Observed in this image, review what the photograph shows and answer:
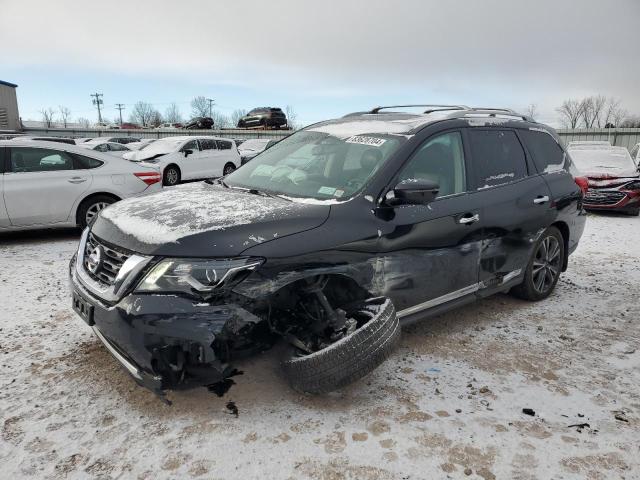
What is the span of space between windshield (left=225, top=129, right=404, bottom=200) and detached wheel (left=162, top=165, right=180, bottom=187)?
11.4 meters

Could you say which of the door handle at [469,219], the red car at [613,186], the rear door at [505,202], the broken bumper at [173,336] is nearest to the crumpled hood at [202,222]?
the broken bumper at [173,336]

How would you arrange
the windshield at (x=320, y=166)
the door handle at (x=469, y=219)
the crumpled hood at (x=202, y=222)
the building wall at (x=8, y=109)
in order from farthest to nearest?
the building wall at (x=8, y=109) < the door handle at (x=469, y=219) < the windshield at (x=320, y=166) < the crumpled hood at (x=202, y=222)

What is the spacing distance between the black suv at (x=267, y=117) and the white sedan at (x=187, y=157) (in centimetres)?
1688

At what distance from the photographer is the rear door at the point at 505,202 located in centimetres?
375

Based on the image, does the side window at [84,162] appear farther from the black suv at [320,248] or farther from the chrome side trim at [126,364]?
the chrome side trim at [126,364]

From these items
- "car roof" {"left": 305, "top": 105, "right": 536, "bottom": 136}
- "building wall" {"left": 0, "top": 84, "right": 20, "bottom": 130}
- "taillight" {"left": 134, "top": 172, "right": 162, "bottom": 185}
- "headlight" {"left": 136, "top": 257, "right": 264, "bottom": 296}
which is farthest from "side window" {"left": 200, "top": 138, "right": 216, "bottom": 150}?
"building wall" {"left": 0, "top": 84, "right": 20, "bottom": 130}

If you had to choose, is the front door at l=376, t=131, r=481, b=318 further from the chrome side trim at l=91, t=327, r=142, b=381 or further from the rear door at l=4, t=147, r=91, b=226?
the rear door at l=4, t=147, r=91, b=226

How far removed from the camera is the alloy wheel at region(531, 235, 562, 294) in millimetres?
4523

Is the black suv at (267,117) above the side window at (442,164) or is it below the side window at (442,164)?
above

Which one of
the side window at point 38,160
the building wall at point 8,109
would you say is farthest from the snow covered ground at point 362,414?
the building wall at point 8,109

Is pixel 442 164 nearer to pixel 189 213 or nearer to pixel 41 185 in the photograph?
pixel 189 213

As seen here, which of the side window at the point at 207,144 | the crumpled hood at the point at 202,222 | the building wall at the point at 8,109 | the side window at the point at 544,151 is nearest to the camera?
the crumpled hood at the point at 202,222

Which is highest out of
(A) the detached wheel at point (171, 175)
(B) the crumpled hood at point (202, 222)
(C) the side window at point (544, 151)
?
(C) the side window at point (544, 151)

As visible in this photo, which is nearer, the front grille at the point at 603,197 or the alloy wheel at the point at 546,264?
the alloy wheel at the point at 546,264
